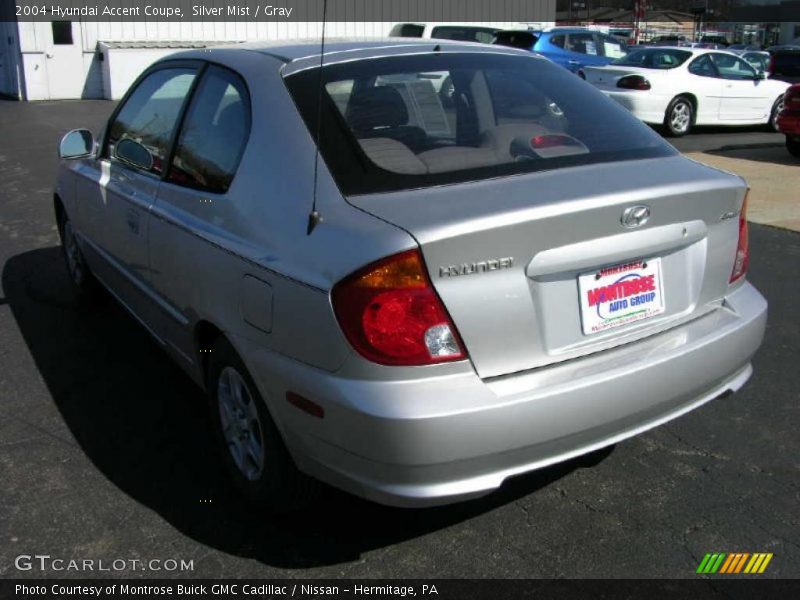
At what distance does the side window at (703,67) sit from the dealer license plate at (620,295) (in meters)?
12.5

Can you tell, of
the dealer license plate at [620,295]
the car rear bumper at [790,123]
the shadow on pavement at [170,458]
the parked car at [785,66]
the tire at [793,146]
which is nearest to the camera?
the dealer license plate at [620,295]

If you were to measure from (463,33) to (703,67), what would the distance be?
6525 millimetres

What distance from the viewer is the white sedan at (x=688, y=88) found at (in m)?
13.7

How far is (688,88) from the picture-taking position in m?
14.0

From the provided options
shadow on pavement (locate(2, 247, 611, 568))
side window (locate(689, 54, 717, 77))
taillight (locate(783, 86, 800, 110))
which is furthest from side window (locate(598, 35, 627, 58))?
shadow on pavement (locate(2, 247, 611, 568))

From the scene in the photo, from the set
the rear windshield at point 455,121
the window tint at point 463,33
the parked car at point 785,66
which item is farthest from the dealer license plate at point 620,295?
the window tint at point 463,33

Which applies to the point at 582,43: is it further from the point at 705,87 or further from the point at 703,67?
the point at 705,87

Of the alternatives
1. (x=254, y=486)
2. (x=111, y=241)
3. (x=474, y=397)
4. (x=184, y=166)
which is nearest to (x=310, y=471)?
(x=254, y=486)

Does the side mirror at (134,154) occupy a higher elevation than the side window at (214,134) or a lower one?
lower

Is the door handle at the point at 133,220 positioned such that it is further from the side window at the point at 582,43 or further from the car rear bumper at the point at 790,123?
the side window at the point at 582,43

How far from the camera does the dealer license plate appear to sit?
2.66m

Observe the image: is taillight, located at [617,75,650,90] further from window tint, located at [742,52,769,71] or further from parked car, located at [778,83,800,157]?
window tint, located at [742,52,769,71]

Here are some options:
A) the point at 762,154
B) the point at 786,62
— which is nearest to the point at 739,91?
the point at 786,62

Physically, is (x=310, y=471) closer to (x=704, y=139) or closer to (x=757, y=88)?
(x=704, y=139)
